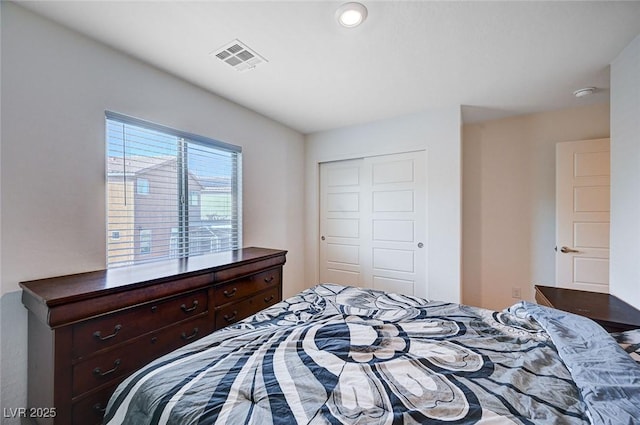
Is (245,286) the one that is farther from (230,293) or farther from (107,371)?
(107,371)

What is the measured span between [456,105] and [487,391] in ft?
9.09

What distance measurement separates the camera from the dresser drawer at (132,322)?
4.13ft

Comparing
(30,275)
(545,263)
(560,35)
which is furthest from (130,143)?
(545,263)

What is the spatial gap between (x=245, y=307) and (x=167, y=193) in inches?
46.7

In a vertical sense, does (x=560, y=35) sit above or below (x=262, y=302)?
above

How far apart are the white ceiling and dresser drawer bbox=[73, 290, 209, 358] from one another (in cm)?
174

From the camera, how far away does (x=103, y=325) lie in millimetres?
1322

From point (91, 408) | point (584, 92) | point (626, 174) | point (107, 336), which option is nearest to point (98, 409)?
point (91, 408)

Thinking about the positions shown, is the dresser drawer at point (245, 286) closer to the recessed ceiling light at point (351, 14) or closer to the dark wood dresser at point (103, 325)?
the dark wood dresser at point (103, 325)

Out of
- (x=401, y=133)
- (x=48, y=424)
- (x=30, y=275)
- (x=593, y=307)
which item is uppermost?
(x=401, y=133)

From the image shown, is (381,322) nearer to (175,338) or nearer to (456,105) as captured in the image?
(175,338)

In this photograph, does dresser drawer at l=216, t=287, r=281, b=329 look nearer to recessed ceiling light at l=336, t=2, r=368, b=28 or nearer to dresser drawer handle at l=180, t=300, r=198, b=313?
dresser drawer handle at l=180, t=300, r=198, b=313

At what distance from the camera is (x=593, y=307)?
67.6 inches

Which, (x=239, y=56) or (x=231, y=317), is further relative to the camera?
(x=231, y=317)
